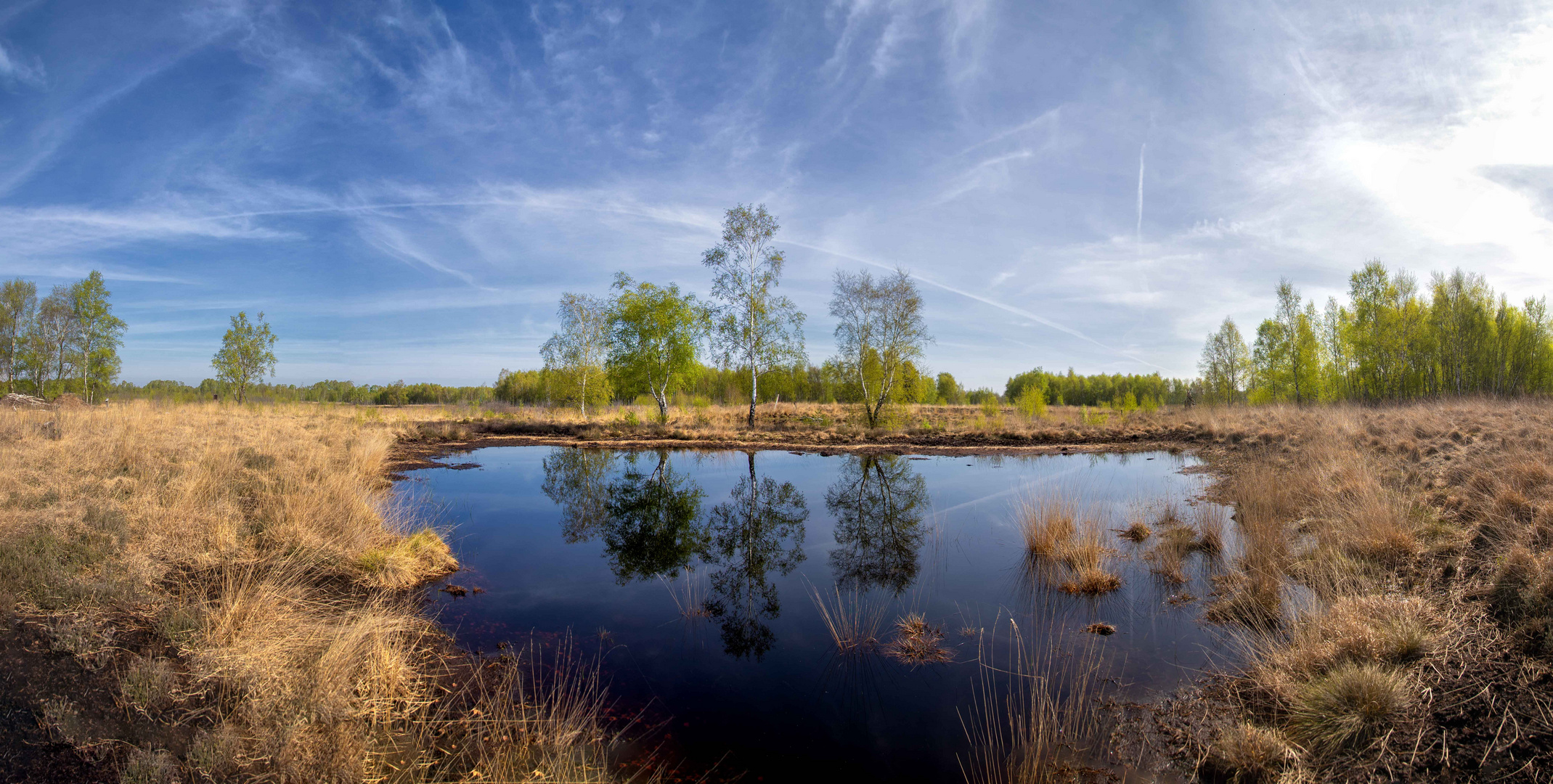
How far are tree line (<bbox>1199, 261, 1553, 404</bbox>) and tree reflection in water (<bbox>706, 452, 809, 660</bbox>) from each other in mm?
40621

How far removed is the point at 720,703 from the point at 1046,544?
226 inches

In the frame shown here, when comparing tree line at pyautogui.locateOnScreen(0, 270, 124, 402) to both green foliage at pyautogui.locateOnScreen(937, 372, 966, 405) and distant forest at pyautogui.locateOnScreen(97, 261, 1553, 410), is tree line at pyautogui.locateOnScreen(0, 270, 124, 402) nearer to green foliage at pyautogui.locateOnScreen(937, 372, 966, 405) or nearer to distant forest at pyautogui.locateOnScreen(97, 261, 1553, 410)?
distant forest at pyautogui.locateOnScreen(97, 261, 1553, 410)

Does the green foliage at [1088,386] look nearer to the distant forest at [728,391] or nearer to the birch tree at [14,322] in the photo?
the distant forest at [728,391]

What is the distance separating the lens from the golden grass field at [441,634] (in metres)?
3.26

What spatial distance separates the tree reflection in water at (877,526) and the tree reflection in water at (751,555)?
73 cm

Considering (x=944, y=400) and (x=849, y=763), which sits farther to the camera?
(x=944, y=400)

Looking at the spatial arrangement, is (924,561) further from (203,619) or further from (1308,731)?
(203,619)

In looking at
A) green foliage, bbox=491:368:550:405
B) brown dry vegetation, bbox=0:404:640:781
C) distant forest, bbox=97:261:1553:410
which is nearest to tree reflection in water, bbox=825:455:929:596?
brown dry vegetation, bbox=0:404:640:781

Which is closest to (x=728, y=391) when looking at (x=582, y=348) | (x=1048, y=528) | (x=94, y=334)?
(x=582, y=348)

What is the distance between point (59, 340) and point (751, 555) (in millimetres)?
42362

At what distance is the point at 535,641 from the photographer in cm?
538

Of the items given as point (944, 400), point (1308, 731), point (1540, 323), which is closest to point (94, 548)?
point (1308, 731)

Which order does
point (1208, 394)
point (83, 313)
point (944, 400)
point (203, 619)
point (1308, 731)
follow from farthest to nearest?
point (944, 400) → point (1208, 394) → point (83, 313) → point (203, 619) → point (1308, 731)

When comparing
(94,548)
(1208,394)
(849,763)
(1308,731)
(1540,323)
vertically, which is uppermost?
(1540,323)
